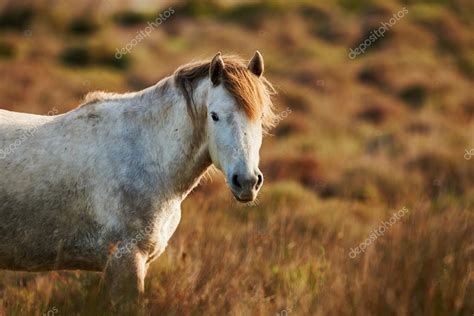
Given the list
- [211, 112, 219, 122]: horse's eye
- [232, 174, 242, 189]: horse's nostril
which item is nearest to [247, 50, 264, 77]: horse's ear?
[211, 112, 219, 122]: horse's eye

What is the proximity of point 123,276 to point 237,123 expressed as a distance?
1.18 metres

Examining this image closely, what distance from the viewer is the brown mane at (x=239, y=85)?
425cm

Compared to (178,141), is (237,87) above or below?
above

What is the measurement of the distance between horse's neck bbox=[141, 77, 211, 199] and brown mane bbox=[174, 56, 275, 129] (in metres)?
0.06

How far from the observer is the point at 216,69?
4.35 meters

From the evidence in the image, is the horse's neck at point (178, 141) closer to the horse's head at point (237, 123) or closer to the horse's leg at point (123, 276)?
the horse's head at point (237, 123)

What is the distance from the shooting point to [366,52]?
94.2 feet

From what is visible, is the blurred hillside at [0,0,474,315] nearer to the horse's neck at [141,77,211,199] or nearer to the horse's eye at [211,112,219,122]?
the horse's neck at [141,77,211,199]

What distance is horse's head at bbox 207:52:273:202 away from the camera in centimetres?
404

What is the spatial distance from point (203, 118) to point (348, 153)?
10.7 meters

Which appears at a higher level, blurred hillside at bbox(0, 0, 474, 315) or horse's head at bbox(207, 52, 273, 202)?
horse's head at bbox(207, 52, 273, 202)

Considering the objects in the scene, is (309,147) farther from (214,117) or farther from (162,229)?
(214,117)

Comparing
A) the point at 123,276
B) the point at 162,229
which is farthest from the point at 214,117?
the point at 123,276

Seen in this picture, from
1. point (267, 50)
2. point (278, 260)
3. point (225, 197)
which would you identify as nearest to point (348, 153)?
point (225, 197)
